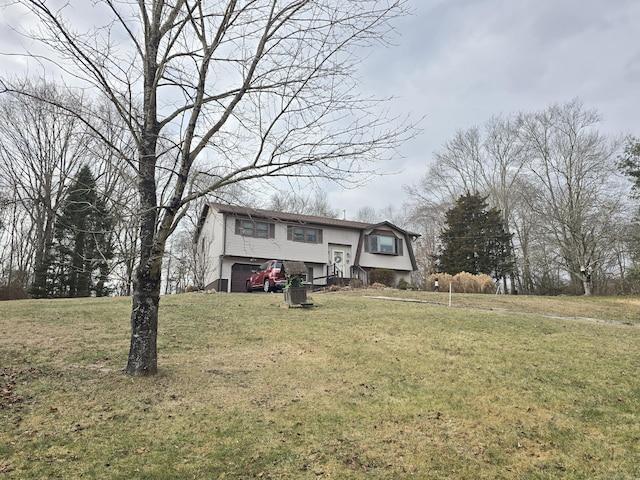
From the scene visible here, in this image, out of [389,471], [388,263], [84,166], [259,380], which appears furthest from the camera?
[388,263]

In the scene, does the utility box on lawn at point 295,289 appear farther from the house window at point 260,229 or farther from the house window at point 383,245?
the house window at point 383,245

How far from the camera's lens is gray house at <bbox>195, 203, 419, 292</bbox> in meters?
23.8

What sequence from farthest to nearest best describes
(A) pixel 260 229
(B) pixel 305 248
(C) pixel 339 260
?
(C) pixel 339 260, (B) pixel 305 248, (A) pixel 260 229

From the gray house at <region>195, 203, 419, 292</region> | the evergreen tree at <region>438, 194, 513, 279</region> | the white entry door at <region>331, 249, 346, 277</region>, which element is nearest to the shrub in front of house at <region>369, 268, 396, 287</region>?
the gray house at <region>195, 203, 419, 292</region>

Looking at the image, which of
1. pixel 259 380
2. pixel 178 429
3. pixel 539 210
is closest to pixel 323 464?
pixel 178 429

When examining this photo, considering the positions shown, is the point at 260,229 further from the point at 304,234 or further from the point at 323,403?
the point at 323,403

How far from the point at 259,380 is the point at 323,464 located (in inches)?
101

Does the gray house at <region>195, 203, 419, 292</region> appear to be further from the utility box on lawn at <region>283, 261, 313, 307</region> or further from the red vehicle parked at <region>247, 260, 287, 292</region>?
the utility box on lawn at <region>283, 261, 313, 307</region>

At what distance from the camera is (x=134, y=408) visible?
5.12 metres

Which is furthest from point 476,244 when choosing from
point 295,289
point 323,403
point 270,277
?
point 323,403

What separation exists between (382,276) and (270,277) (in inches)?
363

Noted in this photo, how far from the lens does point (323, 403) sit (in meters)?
5.59

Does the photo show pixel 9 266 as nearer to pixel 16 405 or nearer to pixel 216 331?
pixel 216 331

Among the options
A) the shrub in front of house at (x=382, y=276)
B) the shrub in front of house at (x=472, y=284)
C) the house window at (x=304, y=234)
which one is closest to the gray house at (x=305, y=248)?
the house window at (x=304, y=234)
